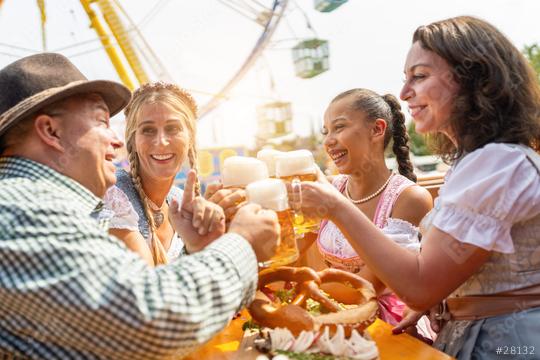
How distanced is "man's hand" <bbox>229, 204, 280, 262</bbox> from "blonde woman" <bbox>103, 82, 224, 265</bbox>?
101 cm

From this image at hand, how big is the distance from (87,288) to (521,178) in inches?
44.0

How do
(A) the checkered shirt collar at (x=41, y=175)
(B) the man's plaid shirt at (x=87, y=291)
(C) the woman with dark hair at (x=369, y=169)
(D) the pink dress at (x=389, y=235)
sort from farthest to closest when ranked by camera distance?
(C) the woman with dark hair at (x=369, y=169) → (D) the pink dress at (x=389, y=235) → (A) the checkered shirt collar at (x=41, y=175) → (B) the man's plaid shirt at (x=87, y=291)

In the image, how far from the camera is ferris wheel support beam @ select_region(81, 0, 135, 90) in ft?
50.4

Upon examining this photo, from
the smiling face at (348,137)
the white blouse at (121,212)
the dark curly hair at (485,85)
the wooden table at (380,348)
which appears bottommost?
the wooden table at (380,348)

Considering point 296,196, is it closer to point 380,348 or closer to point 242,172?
point 242,172

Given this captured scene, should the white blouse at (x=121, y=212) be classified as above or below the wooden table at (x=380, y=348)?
above

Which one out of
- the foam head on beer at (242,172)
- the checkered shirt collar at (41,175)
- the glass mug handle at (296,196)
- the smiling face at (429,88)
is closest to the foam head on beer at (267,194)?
the glass mug handle at (296,196)

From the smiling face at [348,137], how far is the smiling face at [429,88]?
727 millimetres

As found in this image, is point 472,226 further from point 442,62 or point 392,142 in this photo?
point 392,142

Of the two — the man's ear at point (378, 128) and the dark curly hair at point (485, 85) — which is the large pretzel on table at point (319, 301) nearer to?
the dark curly hair at point (485, 85)

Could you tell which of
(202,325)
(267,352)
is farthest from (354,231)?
(202,325)

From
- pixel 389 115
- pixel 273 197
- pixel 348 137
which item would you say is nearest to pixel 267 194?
pixel 273 197

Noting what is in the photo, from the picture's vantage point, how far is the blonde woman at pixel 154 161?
208 centimetres

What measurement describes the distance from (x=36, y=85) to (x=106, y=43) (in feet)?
53.3
